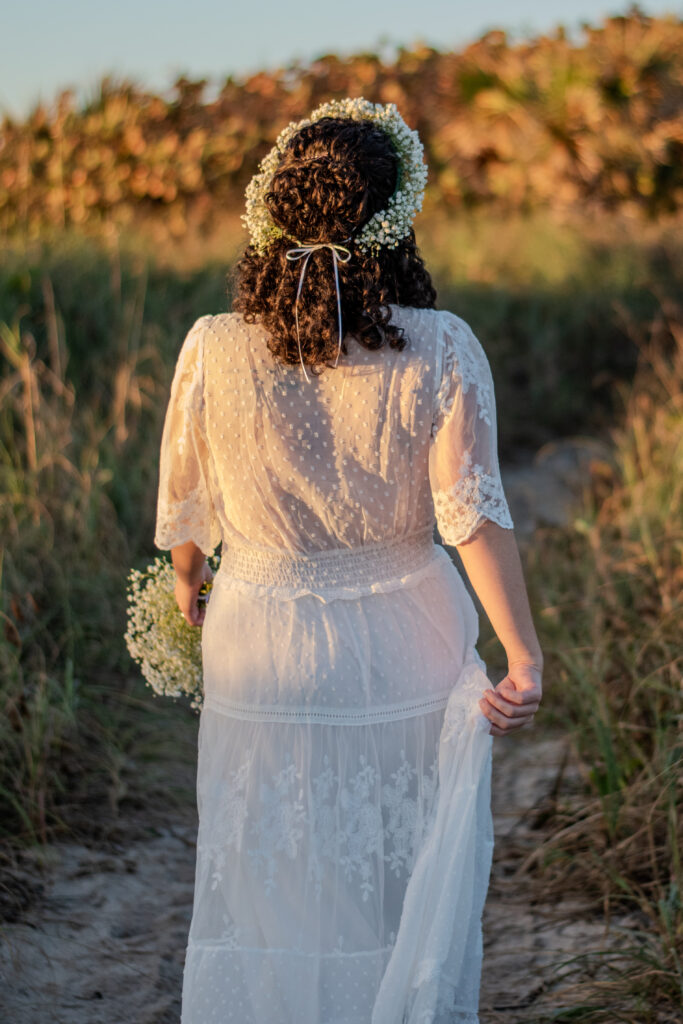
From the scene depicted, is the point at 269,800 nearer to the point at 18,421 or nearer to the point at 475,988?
the point at 475,988

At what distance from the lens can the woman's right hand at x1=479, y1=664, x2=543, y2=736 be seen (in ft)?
5.89

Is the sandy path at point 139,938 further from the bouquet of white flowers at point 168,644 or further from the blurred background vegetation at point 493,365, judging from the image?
the bouquet of white flowers at point 168,644

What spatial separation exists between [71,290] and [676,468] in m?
3.74

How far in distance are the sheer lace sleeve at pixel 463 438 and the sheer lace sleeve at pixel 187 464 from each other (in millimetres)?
470

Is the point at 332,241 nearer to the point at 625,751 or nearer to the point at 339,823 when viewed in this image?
the point at 339,823

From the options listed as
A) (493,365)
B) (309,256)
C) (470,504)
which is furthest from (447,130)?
(470,504)

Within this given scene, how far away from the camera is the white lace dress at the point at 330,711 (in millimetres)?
1843

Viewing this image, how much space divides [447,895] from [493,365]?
6.44 metres

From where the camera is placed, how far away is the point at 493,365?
791cm

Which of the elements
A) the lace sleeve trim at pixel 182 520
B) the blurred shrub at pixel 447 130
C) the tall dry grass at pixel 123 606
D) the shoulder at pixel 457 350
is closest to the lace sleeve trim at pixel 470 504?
the shoulder at pixel 457 350

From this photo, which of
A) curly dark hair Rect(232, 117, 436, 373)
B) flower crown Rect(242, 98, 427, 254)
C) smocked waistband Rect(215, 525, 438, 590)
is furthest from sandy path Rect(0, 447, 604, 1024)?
flower crown Rect(242, 98, 427, 254)

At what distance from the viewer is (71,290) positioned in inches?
243

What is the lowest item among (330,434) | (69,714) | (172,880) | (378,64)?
(172,880)

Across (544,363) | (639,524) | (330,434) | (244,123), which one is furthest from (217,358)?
(244,123)
